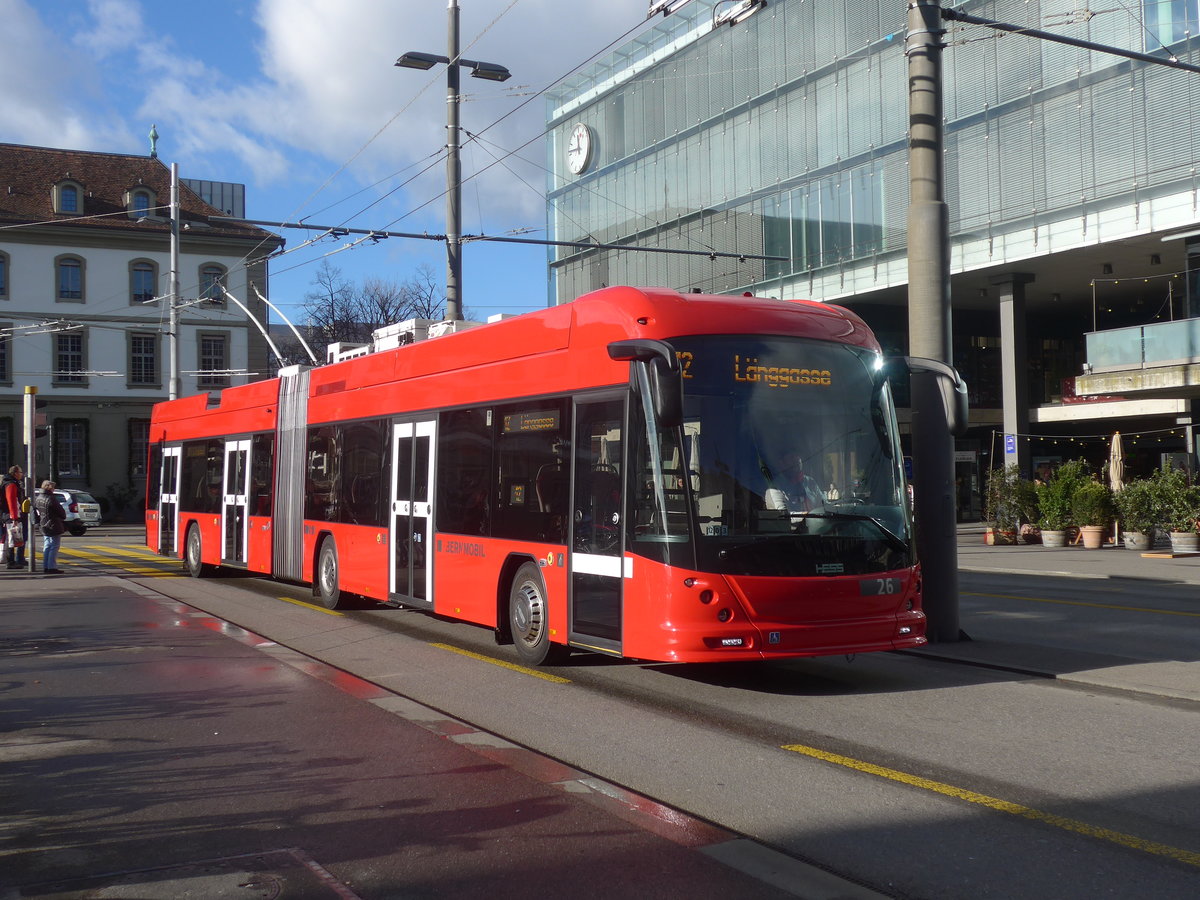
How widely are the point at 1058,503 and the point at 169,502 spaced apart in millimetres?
20369

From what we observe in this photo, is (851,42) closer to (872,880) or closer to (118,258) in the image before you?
(872,880)

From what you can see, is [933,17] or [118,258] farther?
[118,258]

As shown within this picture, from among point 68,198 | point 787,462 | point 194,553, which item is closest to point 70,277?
point 68,198

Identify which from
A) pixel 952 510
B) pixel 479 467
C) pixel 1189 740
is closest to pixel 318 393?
pixel 479 467

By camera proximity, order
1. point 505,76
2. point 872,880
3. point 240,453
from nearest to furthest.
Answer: point 872,880 < point 240,453 < point 505,76

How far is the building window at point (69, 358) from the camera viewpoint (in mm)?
58406

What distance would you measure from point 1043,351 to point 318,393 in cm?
3520

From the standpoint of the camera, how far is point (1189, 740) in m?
7.32

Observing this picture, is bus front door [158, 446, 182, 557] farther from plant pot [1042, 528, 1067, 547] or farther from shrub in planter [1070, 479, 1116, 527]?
shrub in planter [1070, 479, 1116, 527]

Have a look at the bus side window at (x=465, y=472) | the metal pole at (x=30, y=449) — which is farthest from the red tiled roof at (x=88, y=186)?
the bus side window at (x=465, y=472)

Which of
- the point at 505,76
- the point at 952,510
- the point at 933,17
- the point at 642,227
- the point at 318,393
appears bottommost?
the point at 952,510

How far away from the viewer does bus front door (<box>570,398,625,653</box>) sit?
9047mm

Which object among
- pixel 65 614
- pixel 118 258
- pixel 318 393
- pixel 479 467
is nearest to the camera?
pixel 479 467

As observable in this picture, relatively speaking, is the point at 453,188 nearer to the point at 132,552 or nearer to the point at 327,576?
the point at 327,576
